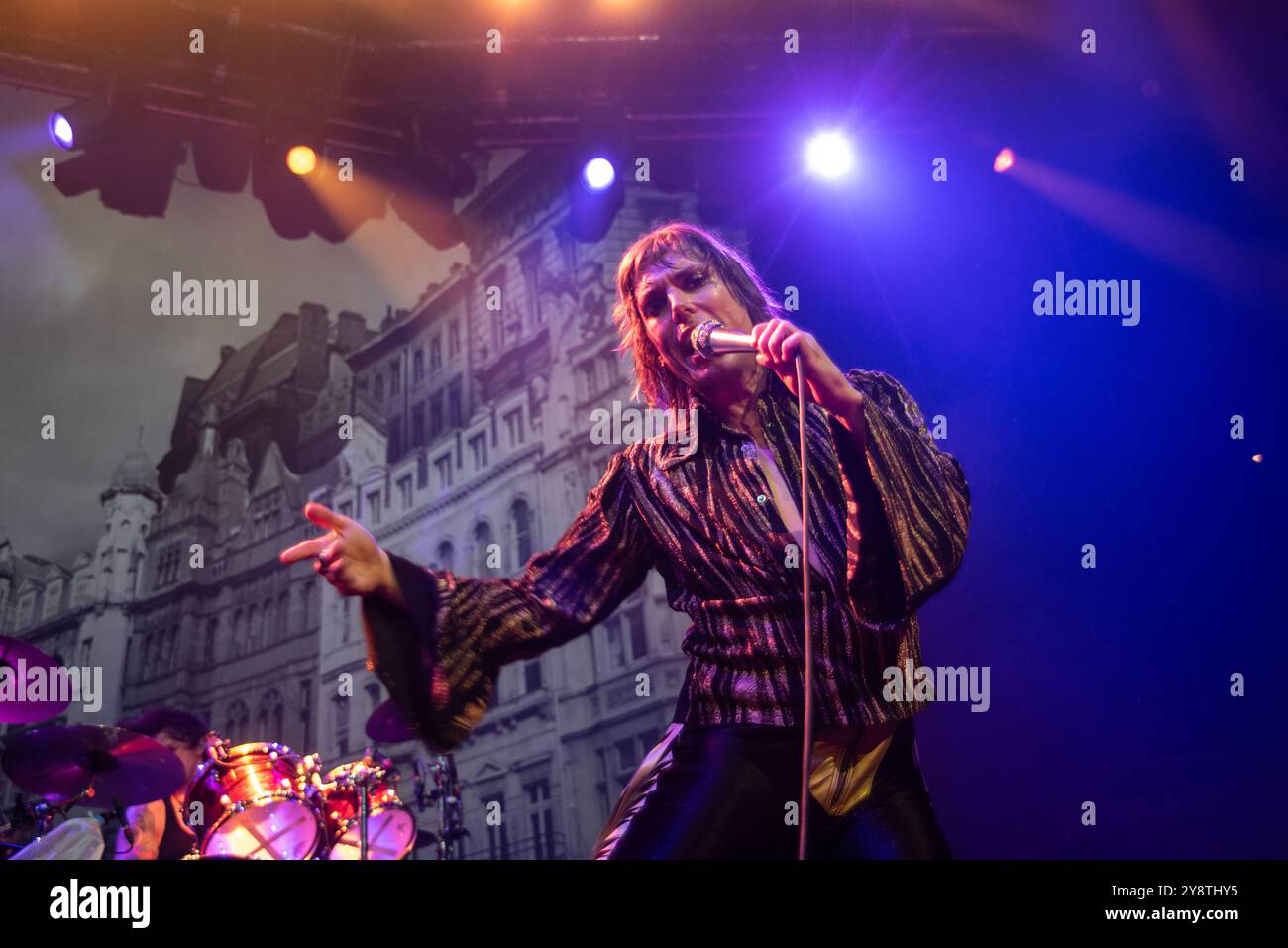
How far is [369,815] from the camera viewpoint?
16.3 ft

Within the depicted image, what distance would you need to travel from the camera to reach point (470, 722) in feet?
7.47

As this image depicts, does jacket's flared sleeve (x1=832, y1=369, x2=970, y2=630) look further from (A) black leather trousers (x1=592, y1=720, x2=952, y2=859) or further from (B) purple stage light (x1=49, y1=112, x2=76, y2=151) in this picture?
(B) purple stage light (x1=49, y1=112, x2=76, y2=151)

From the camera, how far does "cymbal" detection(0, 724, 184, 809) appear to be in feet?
13.1

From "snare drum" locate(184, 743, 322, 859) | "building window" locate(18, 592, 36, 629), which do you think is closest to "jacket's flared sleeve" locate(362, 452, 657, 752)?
"snare drum" locate(184, 743, 322, 859)

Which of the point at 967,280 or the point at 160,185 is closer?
the point at 967,280

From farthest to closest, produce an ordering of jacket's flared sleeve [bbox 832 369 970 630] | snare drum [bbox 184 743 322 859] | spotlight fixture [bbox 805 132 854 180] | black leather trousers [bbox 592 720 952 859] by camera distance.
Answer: spotlight fixture [bbox 805 132 854 180]
snare drum [bbox 184 743 322 859]
jacket's flared sleeve [bbox 832 369 970 630]
black leather trousers [bbox 592 720 952 859]

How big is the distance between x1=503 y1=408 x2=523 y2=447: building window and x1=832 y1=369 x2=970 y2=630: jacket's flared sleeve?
10.4 feet

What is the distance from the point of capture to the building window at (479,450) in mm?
5480

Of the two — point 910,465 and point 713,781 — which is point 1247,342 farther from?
point 713,781

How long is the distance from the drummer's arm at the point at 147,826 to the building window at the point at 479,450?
2.22 metres

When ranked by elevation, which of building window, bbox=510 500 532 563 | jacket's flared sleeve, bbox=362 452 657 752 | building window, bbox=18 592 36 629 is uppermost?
building window, bbox=510 500 532 563

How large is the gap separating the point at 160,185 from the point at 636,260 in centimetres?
363
